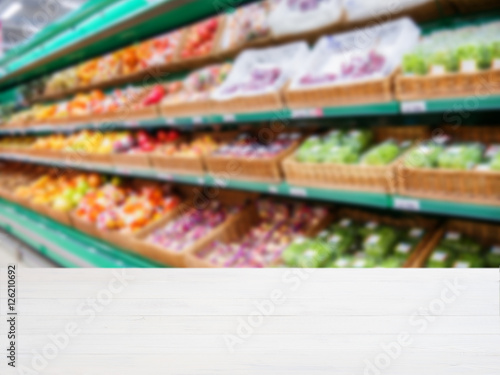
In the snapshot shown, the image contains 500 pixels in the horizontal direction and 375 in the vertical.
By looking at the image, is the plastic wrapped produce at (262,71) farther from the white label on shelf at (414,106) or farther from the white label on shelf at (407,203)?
the white label on shelf at (407,203)

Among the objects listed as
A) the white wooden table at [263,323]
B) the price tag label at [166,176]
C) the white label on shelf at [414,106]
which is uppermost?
the white wooden table at [263,323]

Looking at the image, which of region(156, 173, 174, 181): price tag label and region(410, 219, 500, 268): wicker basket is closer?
region(410, 219, 500, 268): wicker basket

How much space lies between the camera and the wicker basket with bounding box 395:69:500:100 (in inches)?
54.2

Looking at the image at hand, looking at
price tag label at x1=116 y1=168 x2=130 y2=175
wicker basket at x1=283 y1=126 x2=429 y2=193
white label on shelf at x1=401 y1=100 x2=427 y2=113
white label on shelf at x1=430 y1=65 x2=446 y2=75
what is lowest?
price tag label at x1=116 y1=168 x2=130 y2=175

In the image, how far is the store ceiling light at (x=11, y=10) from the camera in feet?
30.9

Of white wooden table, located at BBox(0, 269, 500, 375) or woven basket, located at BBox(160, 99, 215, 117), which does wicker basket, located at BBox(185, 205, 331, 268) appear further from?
white wooden table, located at BBox(0, 269, 500, 375)

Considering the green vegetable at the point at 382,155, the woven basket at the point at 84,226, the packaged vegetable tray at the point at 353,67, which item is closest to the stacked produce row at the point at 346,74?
the packaged vegetable tray at the point at 353,67

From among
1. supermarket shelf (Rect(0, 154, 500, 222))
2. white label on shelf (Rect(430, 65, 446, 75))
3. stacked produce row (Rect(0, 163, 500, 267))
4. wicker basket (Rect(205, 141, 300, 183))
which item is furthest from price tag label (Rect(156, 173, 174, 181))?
white label on shelf (Rect(430, 65, 446, 75))

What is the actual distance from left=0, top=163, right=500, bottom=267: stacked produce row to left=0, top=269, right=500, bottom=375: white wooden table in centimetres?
120

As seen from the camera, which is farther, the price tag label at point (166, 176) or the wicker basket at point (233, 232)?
the price tag label at point (166, 176)

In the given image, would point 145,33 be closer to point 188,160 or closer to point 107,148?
point 107,148

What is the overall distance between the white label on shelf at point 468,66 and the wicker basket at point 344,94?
0.26 meters

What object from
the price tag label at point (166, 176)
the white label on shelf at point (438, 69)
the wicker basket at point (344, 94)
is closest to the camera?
the white label on shelf at point (438, 69)

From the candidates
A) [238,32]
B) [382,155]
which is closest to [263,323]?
[382,155]
